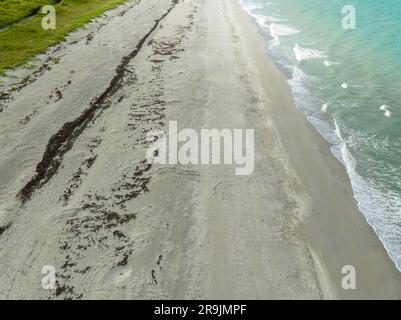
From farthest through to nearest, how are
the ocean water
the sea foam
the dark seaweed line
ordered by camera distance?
1. the sea foam
2. the ocean water
3. the dark seaweed line

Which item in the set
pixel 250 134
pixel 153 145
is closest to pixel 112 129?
pixel 153 145

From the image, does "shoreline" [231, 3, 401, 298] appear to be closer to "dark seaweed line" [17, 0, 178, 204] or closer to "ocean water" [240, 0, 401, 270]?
"ocean water" [240, 0, 401, 270]

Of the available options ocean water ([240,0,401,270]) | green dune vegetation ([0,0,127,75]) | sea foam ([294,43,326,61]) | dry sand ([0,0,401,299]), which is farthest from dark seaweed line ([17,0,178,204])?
sea foam ([294,43,326,61])

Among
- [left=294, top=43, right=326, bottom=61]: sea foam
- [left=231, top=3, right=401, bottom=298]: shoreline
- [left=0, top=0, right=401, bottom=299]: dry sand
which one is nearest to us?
[left=0, top=0, right=401, bottom=299]: dry sand

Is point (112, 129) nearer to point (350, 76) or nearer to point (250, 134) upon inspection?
point (250, 134)
